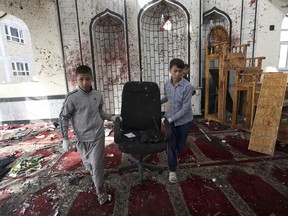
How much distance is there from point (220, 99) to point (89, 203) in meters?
3.62

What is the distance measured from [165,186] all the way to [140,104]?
1071 mm

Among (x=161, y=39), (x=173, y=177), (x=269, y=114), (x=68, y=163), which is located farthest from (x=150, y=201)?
(x=161, y=39)

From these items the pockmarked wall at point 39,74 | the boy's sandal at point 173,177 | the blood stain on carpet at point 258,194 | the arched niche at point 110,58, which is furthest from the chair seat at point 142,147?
the pockmarked wall at point 39,74

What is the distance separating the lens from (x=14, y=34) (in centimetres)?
963

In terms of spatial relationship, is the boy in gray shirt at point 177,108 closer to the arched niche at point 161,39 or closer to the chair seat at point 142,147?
the chair seat at point 142,147

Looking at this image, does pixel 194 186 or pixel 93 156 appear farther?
pixel 194 186

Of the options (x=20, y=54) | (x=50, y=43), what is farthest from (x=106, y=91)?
(x=20, y=54)

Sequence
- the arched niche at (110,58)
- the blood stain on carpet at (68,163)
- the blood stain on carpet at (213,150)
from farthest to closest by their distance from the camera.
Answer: the arched niche at (110,58)
the blood stain on carpet at (213,150)
the blood stain on carpet at (68,163)

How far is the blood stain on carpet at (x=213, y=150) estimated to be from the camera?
292 centimetres

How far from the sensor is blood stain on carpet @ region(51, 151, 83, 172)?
2.76 meters

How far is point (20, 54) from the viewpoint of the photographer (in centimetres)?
994

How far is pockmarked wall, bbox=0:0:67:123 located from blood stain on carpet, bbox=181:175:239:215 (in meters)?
4.12

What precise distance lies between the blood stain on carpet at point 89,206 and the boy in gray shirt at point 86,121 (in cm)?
7

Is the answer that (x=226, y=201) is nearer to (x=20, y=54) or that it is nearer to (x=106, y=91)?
(x=106, y=91)
